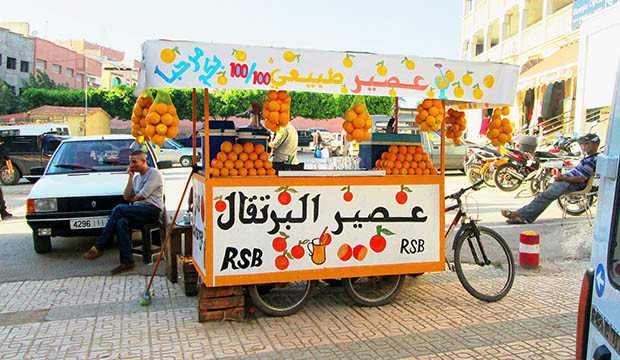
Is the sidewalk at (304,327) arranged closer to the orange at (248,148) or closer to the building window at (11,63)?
the orange at (248,148)

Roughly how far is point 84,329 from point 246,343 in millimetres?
1498

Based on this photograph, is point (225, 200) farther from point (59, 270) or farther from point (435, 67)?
point (59, 270)

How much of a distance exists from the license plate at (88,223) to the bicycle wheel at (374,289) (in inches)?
144

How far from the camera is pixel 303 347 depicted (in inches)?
165

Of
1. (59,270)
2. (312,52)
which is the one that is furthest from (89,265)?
(312,52)

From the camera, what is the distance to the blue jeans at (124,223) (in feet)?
20.7

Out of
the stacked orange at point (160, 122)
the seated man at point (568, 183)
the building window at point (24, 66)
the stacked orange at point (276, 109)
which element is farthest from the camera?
the building window at point (24, 66)

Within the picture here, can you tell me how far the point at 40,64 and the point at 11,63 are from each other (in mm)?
4815

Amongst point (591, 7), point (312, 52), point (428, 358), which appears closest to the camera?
point (428, 358)

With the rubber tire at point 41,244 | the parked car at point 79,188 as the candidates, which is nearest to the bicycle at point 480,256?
the parked car at point 79,188

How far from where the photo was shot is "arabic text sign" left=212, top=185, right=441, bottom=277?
15.1ft

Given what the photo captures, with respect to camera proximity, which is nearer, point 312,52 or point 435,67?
point 312,52

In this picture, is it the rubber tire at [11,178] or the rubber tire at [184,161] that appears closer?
the rubber tire at [11,178]

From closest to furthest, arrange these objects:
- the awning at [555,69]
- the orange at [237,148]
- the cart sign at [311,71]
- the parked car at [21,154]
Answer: the cart sign at [311,71] → the orange at [237,148] → the parked car at [21,154] → the awning at [555,69]
